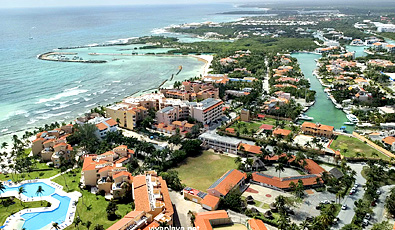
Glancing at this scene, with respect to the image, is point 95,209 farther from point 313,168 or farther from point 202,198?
point 313,168

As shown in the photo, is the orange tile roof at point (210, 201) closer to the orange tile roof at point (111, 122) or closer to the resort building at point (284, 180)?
the resort building at point (284, 180)

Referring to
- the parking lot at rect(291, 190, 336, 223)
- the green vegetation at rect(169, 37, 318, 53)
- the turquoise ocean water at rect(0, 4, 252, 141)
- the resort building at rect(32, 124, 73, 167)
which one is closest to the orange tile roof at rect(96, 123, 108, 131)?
the resort building at rect(32, 124, 73, 167)

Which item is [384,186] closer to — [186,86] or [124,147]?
[124,147]

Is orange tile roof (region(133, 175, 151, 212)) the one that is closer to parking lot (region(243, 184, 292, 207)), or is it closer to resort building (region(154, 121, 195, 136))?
parking lot (region(243, 184, 292, 207))

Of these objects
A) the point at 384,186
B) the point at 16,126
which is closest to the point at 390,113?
the point at 384,186

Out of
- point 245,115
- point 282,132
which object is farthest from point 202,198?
point 245,115
